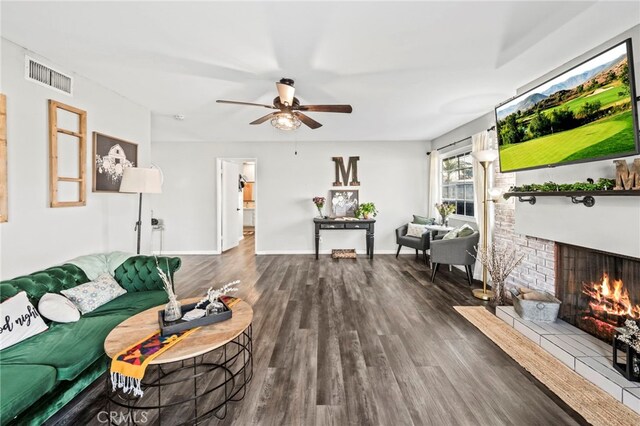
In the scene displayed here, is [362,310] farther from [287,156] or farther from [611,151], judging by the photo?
[287,156]

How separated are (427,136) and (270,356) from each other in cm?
511

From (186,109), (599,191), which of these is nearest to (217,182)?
(186,109)

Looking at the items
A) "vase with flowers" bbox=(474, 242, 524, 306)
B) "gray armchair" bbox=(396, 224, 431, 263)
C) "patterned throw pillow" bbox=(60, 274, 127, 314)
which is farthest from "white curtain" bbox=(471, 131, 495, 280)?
"patterned throw pillow" bbox=(60, 274, 127, 314)

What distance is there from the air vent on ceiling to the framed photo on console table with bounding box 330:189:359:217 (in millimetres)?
4527

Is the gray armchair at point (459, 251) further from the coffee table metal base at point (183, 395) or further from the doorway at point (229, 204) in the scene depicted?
the doorway at point (229, 204)

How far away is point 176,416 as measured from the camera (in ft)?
5.54

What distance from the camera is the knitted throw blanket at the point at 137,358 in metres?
1.35

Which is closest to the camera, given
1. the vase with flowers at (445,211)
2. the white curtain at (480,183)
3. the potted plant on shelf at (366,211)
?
the white curtain at (480,183)

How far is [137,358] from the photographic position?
1404 mm

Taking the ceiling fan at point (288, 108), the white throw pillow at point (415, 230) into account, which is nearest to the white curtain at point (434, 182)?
the white throw pillow at point (415, 230)

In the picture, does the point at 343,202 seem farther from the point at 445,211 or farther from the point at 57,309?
the point at 57,309

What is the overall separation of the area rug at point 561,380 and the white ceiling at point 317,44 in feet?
8.23

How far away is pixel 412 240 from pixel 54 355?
5029 mm

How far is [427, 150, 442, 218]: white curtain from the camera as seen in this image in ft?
19.1
